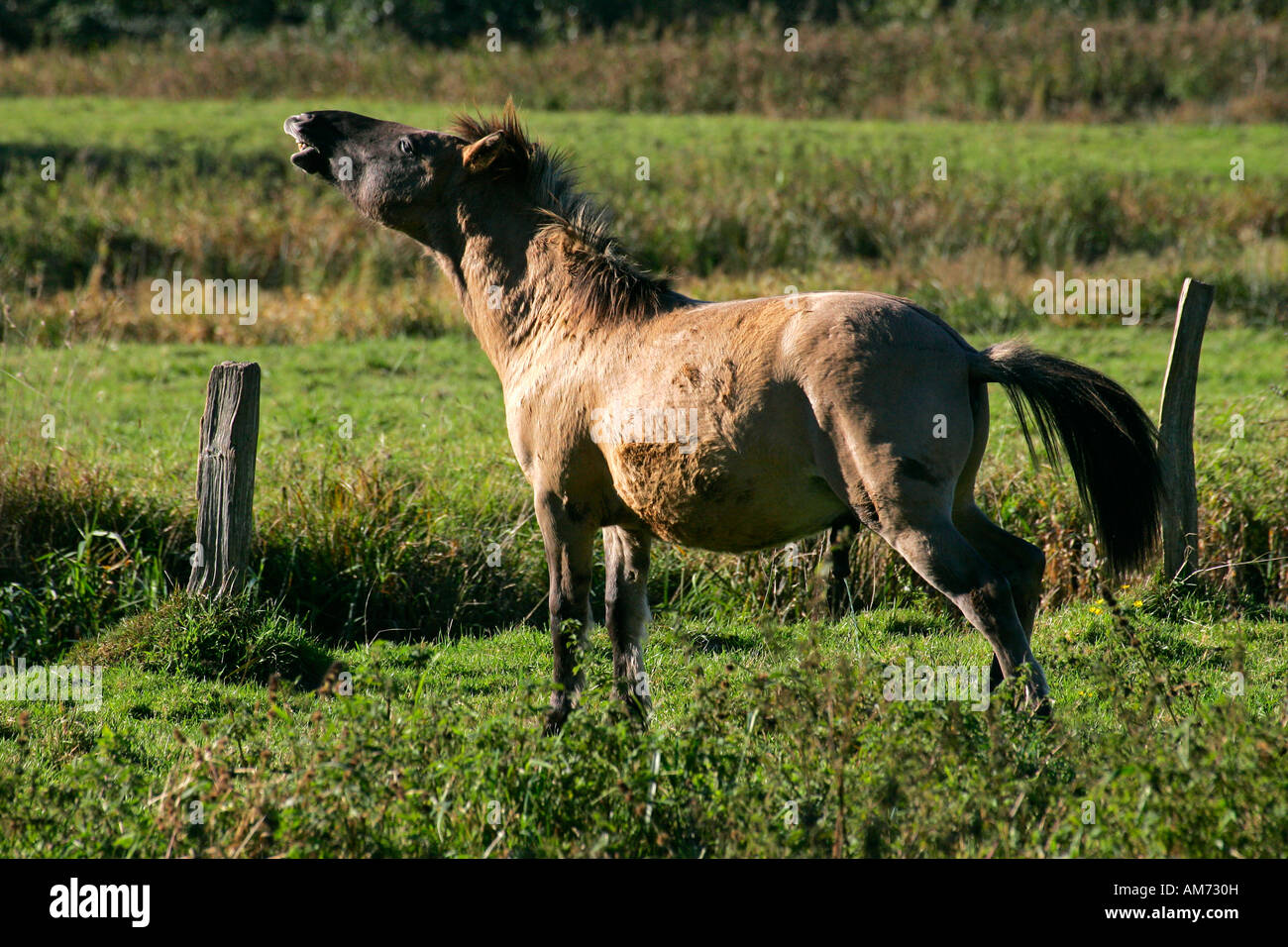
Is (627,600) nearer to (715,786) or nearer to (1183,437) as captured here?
(715,786)

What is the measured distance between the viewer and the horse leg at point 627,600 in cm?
555

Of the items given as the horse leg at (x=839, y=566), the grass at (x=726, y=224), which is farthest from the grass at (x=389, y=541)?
the grass at (x=726, y=224)

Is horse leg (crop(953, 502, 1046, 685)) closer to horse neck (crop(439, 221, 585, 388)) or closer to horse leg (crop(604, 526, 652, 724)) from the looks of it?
horse leg (crop(604, 526, 652, 724))

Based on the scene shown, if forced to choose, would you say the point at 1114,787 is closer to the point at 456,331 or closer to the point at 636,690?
the point at 636,690

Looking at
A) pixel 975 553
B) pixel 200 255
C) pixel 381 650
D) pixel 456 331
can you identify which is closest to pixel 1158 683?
pixel 975 553

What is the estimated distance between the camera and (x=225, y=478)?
6.58m

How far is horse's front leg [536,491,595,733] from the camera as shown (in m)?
5.29

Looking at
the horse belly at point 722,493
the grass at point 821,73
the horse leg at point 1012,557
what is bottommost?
the horse leg at point 1012,557

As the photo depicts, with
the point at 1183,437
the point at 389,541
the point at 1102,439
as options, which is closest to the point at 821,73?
the point at 1183,437

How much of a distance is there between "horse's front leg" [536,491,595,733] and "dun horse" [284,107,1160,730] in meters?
0.01

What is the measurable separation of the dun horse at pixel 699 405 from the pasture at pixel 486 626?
475 millimetres

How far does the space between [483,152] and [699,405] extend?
171cm

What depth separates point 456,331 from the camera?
48.0 ft

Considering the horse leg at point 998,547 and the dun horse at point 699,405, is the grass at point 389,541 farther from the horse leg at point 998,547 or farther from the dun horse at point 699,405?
the horse leg at point 998,547
